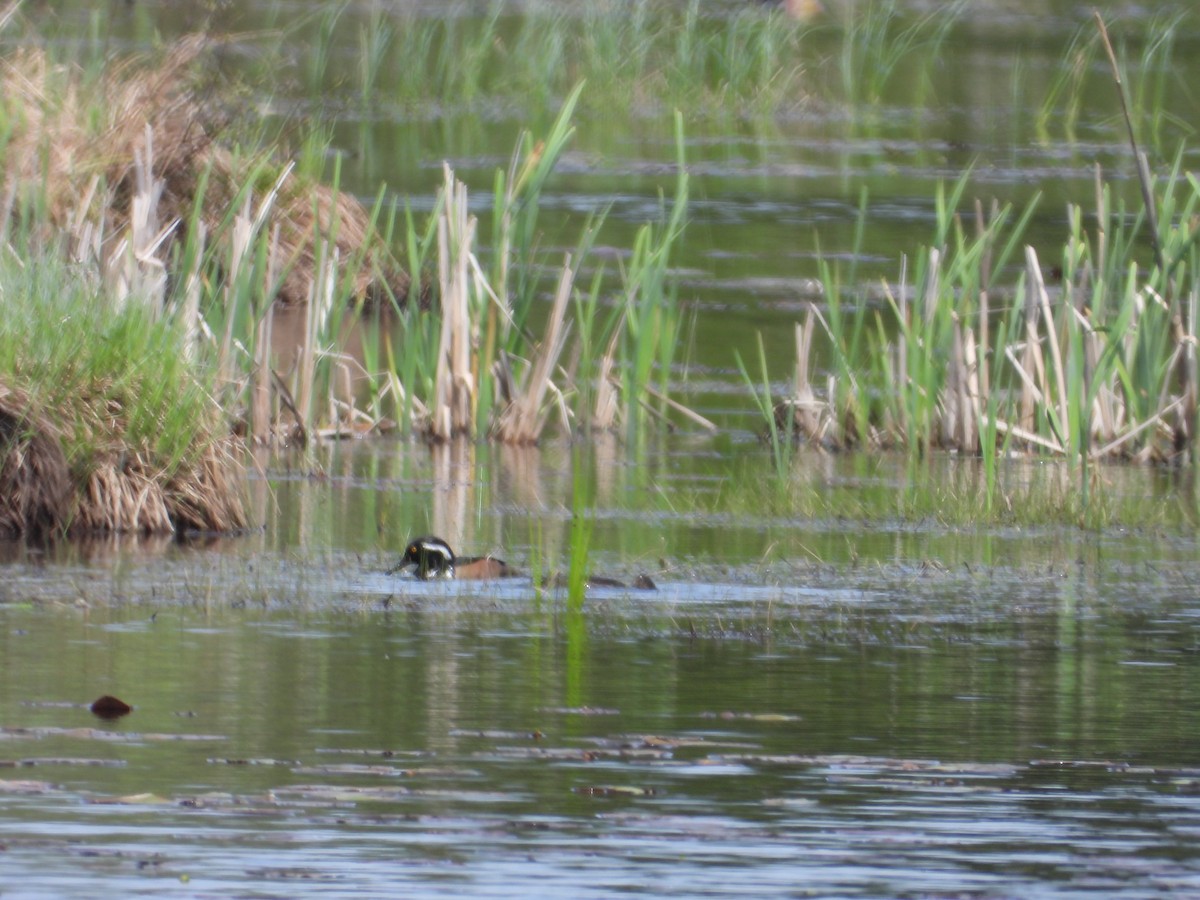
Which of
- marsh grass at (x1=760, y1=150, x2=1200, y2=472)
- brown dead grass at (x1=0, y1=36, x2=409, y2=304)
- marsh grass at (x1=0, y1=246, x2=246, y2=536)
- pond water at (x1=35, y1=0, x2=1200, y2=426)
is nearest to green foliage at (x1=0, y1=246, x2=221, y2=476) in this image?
marsh grass at (x1=0, y1=246, x2=246, y2=536)

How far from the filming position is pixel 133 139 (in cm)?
1369

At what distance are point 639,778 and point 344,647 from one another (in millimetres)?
1603

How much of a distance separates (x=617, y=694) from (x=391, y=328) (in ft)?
29.0

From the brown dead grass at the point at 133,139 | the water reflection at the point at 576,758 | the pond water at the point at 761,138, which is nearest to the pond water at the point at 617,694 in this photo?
the water reflection at the point at 576,758

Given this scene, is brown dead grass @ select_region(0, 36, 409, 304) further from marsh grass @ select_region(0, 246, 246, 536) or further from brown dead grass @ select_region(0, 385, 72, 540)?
brown dead grass @ select_region(0, 385, 72, 540)

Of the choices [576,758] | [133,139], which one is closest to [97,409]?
[576,758]

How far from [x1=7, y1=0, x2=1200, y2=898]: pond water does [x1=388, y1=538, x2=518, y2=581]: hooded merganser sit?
0.25 feet

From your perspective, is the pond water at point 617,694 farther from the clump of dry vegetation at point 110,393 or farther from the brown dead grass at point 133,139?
the brown dead grass at point 133,139

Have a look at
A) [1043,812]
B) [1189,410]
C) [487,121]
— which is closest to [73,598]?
[1043,812]

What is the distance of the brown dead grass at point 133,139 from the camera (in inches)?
513

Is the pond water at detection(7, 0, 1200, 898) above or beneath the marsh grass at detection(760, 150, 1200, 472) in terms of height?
beneath

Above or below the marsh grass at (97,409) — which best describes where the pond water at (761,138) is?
above

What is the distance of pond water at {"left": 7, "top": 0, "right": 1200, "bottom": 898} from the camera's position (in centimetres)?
459

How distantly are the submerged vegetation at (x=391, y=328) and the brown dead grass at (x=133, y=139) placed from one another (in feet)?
0.06
